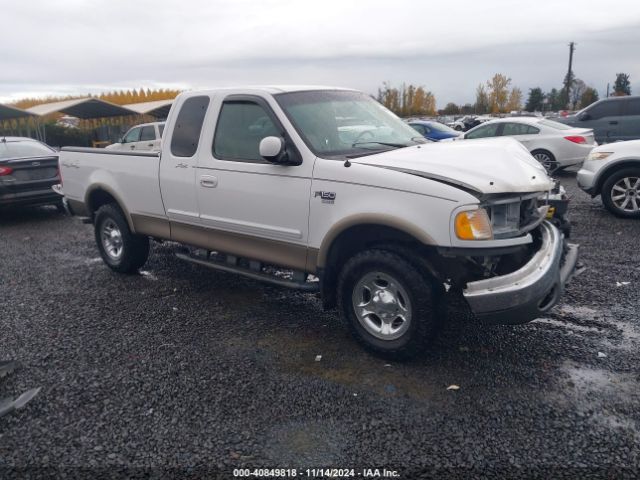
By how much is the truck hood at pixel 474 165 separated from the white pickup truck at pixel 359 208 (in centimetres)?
1

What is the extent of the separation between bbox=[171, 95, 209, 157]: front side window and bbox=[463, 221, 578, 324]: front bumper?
9.73ft

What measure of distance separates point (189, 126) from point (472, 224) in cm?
301

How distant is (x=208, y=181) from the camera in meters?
4.96

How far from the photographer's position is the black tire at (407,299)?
376 centimetres

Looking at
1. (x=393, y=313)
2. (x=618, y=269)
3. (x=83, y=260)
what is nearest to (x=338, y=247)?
(x=393, y=313)

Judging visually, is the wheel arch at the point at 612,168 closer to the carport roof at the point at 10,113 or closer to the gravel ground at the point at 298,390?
the gravel ground at the point at 298,390

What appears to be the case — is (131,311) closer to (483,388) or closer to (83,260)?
(83,260)

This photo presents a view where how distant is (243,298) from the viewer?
562 cm

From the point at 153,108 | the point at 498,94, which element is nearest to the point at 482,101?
the point at 498,94

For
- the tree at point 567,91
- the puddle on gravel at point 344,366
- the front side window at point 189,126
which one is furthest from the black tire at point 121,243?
the tree at point 567,91

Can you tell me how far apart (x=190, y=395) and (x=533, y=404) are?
7.41 ft

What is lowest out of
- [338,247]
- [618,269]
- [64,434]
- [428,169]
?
[64,434]

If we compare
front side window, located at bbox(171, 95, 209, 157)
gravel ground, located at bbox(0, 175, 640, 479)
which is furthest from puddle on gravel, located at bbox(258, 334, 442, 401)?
front side window, located at bbox(171, 95, 209, 157)

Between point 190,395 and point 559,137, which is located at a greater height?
point 559,137
